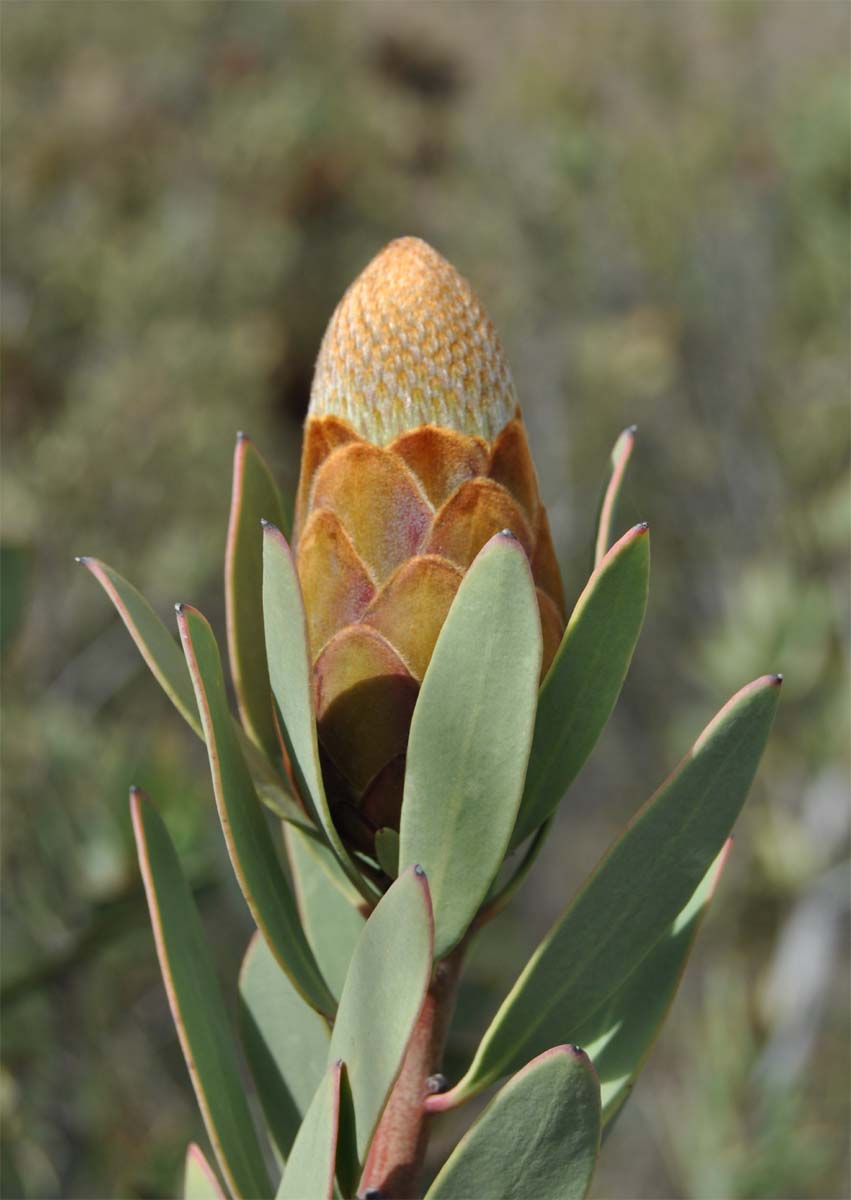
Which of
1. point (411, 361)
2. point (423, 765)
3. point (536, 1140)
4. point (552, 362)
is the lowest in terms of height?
point (552, 362)

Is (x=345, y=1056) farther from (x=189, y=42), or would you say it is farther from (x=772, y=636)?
(x=189, y=42)

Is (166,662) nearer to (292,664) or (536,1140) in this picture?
(292,664)

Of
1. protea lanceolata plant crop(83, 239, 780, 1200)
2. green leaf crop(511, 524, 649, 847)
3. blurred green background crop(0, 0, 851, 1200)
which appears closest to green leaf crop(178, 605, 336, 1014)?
protea lanceolata plant crop(83, 239, 780, 1200)

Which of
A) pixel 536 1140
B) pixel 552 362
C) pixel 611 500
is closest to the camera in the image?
pixel 536 1140

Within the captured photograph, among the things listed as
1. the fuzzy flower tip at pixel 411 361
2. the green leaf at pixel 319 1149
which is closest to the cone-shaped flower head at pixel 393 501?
the fuzzy flower tip at pixel 411 361

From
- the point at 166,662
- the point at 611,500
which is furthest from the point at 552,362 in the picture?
the point at 166,662

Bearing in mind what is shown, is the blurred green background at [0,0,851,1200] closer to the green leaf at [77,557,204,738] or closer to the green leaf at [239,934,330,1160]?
the green leaf at [239,934,330,1160]

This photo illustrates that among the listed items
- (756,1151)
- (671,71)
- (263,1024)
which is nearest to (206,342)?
(671,71)
